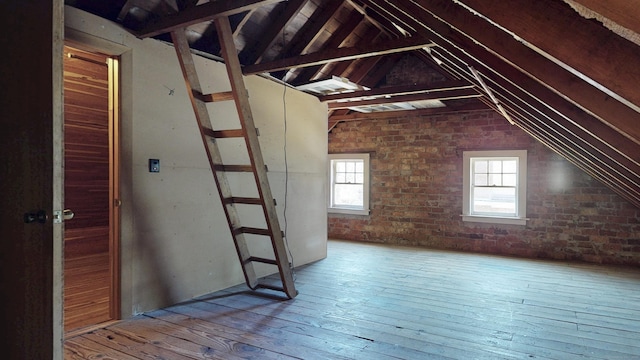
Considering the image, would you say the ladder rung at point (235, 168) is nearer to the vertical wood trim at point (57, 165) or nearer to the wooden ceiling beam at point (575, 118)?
the vertical wood trim at point (57, 165)

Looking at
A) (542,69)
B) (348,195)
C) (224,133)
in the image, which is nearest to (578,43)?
(542,69)

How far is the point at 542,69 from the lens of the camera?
1840 millimetres

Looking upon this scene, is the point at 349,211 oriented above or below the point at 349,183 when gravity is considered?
below

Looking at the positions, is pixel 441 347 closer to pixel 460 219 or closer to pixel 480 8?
pixel 480 8

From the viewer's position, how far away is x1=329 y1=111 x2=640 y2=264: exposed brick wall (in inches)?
231

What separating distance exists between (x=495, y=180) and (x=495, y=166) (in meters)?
0.24

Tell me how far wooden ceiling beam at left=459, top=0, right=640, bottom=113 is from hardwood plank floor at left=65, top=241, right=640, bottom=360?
2.06 metres

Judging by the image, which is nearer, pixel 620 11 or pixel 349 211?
pixel 620 11

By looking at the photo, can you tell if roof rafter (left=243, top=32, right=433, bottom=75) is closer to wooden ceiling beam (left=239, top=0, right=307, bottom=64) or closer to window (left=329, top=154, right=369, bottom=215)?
wooden ceiling beam (left=239, top=0, right=307, bottom=64)

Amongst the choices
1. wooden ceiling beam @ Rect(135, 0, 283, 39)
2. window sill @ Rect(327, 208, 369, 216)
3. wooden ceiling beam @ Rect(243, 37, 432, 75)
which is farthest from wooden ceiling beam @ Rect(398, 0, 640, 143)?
window sill @ Rect(327, 208, 369, 216)

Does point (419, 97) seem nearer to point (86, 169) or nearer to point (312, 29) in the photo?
point (312, 29)

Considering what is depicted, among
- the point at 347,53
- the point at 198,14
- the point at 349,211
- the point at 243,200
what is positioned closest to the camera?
the point at 198,14

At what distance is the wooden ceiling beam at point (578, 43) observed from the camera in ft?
3.89

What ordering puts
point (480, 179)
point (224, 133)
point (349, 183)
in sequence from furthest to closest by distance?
point (349, 183), point (480, 179), point (224, 133)
